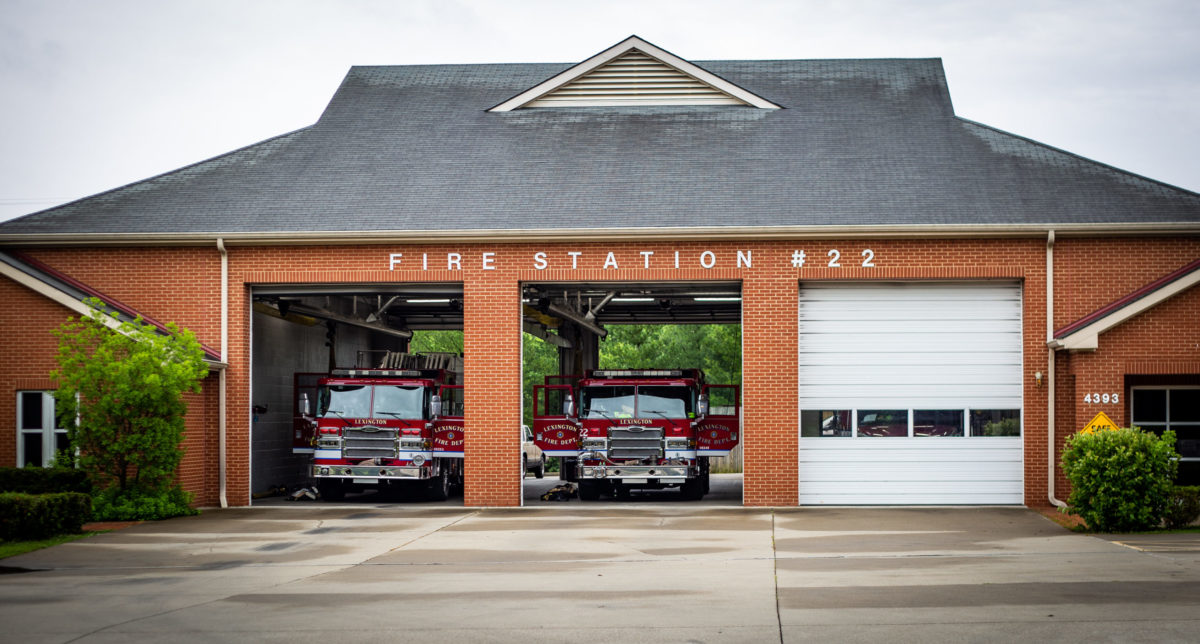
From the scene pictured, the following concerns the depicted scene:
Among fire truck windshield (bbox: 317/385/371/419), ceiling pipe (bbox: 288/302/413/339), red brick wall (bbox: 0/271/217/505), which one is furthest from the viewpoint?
ceiling pipe (bbox: 288/302/413/339)

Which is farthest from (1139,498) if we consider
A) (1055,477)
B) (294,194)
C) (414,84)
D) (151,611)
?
(414,84)

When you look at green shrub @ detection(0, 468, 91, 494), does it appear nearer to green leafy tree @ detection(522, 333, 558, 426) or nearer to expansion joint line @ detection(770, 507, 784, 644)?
expansion joint line @ detection(770, 507, 784, 644)

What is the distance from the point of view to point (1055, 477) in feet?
72.5

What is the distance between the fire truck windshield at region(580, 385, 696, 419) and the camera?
24.8 metres

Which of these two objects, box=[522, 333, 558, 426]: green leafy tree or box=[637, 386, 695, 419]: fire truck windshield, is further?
box=[522, 333, 558, 426]: green leafy tree

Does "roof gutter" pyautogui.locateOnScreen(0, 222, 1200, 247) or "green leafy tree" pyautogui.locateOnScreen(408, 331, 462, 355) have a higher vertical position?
"roof gutter" pyautogui.locateOnScreen(0, 222, 1200, 247)

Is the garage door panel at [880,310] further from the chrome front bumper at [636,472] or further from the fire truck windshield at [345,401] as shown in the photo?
the fire truck windshield at [345,401]

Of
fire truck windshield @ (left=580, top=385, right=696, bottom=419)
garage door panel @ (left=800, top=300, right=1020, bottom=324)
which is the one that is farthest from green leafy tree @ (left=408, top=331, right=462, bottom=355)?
garage door panel @ (left=800, top=300, right=1020, bottom=324)

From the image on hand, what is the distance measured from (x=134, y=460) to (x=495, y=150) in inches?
394

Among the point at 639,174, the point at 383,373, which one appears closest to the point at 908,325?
the point at 639,174

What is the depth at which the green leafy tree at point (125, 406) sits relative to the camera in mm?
20453

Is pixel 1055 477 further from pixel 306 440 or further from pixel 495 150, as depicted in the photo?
pixel 306 440

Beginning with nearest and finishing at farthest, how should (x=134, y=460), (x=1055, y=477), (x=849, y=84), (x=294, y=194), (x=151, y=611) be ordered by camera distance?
(x=151, y=611) < (x=134, y=460) < (x=1055, y=477) < (x=294, y=194) < (x=849, y=84)

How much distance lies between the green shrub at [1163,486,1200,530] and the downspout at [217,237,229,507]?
643 inches
